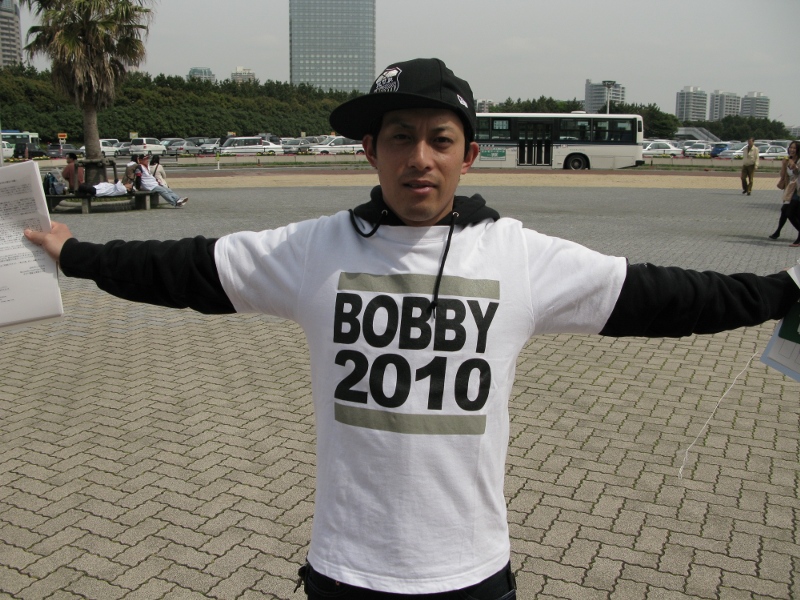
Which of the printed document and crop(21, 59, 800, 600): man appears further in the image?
the printed document

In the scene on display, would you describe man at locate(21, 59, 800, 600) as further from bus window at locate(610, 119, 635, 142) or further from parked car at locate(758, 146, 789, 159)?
parked car at locate(758, 146, 789, 159)

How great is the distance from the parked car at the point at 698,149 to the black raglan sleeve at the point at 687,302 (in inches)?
2057

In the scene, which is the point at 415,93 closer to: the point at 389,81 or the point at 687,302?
the point at 389,81

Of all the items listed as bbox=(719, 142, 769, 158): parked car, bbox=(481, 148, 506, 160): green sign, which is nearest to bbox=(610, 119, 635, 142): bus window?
bbox=(481, 148, 506, 160): green sign

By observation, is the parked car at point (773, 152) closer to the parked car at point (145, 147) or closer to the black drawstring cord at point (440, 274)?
the parked car at point (145, 147)

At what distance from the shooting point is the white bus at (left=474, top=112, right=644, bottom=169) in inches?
1394

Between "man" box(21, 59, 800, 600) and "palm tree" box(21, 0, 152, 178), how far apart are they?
19813 millimetres

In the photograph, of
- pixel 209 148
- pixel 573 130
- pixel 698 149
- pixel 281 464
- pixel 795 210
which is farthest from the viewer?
pixel 698 149

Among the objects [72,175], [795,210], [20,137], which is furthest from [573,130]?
[20,137]

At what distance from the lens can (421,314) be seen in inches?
67.9

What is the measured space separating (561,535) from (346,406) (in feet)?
8.19

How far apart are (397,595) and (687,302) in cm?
91

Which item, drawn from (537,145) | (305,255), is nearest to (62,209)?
(305,255)

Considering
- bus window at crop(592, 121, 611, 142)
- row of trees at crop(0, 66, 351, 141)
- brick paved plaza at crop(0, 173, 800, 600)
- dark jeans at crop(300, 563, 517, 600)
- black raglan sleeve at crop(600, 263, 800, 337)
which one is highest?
row of trees at crop(0, 66, 351, 141)
